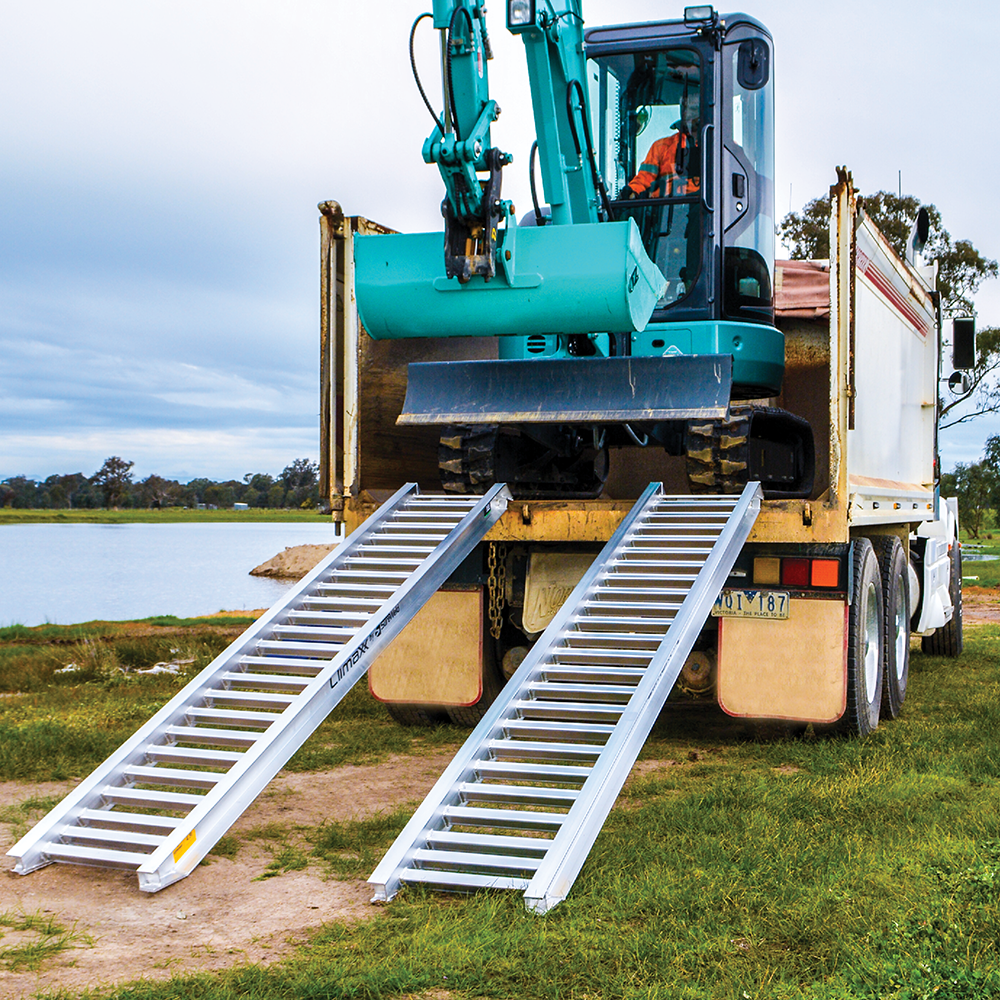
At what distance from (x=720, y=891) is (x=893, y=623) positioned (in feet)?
13.9

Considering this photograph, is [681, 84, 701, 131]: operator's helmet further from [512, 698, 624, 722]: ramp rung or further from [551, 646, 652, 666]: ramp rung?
[512, 698, 624, 722]: ramp rung

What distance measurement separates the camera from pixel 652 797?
5883 mm

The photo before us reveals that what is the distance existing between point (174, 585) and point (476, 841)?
2884 cm

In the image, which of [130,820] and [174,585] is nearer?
[130,820]

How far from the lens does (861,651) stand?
698cm

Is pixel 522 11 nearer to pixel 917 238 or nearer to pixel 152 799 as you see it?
pixel 152 799

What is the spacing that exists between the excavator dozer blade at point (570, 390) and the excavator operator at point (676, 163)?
1.66m

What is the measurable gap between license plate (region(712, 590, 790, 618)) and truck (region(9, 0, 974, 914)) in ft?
0.04

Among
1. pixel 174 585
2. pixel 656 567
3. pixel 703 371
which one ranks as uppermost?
pixel 703 371

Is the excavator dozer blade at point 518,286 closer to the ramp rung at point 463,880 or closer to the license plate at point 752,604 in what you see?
the license plate at point 752,604

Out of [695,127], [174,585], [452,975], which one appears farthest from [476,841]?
[174,585]

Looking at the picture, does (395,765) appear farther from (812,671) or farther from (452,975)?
(452,975)

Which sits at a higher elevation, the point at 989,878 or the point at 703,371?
the point at 703,371

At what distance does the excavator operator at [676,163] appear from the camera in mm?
8016
